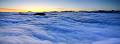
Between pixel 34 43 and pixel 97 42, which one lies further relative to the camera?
pixel 97 42

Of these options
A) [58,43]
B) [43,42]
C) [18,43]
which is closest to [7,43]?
[18,43]

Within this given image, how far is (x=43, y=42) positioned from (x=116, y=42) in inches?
71.4

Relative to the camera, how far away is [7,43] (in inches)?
138

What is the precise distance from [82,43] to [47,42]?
867 millimetres

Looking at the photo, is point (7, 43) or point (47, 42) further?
point (47, 42)

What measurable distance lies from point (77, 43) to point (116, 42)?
0.97m

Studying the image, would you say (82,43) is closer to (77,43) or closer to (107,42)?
(77,43)

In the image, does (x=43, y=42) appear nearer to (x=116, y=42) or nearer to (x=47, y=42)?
(x=47, y=42)

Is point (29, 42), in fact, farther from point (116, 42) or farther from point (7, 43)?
point (116, 42)

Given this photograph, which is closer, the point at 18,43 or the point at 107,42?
the point at 18,43

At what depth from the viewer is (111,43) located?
3.76 meters

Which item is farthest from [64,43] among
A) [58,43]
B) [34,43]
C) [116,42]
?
[116,42]

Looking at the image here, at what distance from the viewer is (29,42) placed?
3668mm

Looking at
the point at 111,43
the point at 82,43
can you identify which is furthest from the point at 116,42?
the point at 82,43
